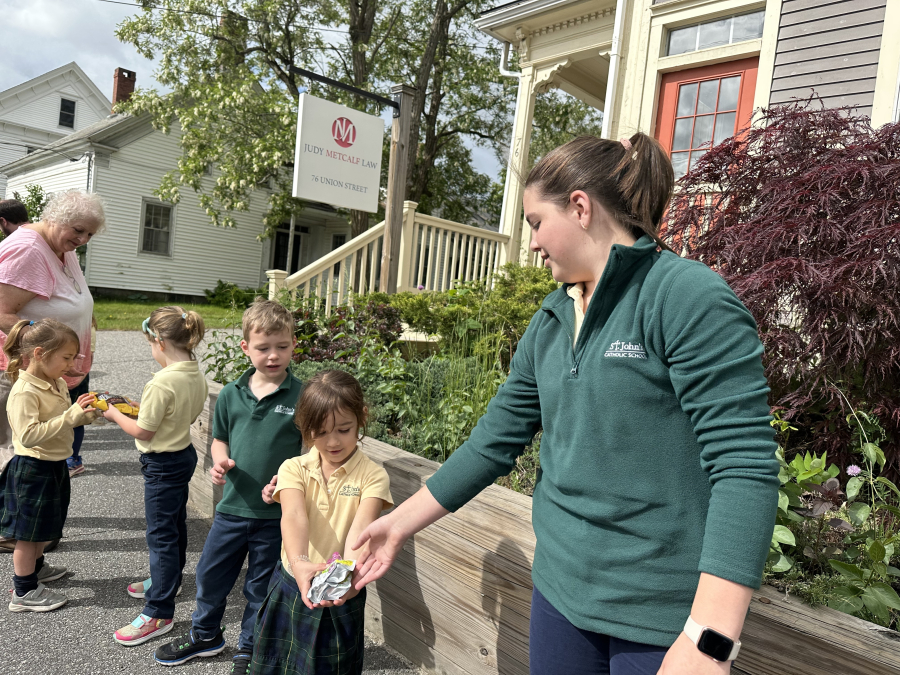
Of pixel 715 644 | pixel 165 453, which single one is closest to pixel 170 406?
pixel 165 453

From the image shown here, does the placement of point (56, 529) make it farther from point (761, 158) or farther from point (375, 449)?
point (761, 158)

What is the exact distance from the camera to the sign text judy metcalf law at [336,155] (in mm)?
6113

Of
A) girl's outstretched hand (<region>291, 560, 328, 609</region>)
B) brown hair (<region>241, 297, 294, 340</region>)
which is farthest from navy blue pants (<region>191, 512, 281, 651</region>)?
brown hair (<region>241, 297, 294, 340</region>)

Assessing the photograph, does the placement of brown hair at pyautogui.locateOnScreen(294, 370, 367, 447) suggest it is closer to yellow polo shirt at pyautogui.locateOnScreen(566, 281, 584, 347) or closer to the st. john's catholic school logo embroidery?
yellow polo shirt at pyautogui.locateOnScreen(566, 281, 584, 347)

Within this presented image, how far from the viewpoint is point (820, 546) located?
1.90 m

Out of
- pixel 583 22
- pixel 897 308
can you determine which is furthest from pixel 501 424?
pixel 583 22

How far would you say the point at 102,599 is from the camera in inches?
114

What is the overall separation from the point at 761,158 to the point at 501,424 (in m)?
2.53

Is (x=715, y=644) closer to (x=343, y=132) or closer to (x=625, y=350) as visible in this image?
(x=625, y=350)

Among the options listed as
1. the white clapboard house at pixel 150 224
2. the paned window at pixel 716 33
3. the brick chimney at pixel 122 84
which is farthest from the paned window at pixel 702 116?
the brick chimney at pixel 122 84

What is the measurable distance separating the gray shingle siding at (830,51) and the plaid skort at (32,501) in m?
5.88

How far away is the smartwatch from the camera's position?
0.95 m

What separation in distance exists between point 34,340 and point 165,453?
79cm

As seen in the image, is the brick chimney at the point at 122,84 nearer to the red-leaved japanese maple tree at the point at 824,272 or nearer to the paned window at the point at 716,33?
the paned window at the point at 716,33
